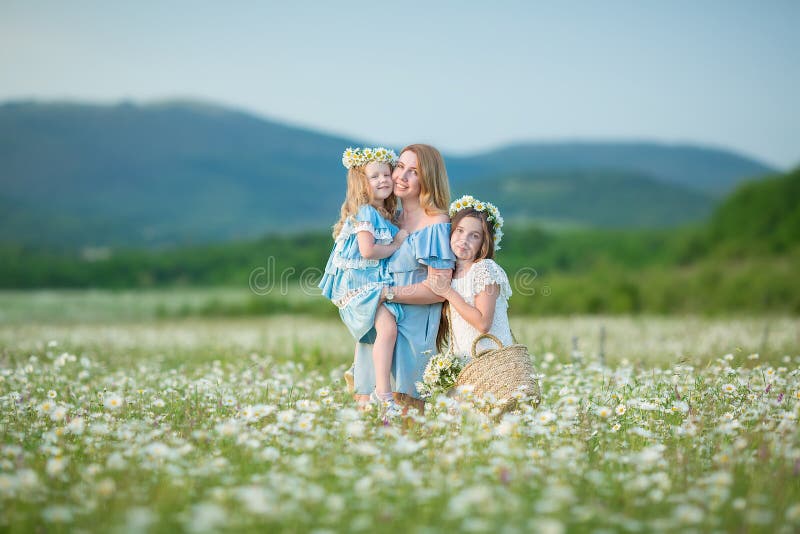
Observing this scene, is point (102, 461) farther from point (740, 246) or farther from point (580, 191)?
point (580, 191)

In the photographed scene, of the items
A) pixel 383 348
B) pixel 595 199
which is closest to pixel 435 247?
pixel 383 348

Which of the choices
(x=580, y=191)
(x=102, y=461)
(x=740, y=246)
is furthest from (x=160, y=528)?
(x=580, y=191)

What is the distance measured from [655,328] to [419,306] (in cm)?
1024

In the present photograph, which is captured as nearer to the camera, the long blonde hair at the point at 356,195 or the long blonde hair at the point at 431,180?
the long blonde hair at the point at 431,180

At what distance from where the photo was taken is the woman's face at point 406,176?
23.3ft

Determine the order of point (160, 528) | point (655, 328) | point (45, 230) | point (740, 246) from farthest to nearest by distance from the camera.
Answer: point (45, 230) < point (740, 246) < point (655, 328) < point (160, 528)

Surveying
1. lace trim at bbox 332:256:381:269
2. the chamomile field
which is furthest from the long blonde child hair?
the chamomile field

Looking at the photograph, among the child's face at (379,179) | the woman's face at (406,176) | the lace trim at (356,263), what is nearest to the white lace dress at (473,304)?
the lace trim at (356,263)

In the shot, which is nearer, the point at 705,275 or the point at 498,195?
the point at 705,275

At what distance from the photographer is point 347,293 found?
705 centimetres

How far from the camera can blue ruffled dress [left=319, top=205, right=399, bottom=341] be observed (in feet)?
22.4

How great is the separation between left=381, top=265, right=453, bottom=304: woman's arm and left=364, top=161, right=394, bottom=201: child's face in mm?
957

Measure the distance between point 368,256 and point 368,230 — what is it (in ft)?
0.81

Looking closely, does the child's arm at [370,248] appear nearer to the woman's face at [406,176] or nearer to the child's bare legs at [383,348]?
the child's bare legs at [383,348]
